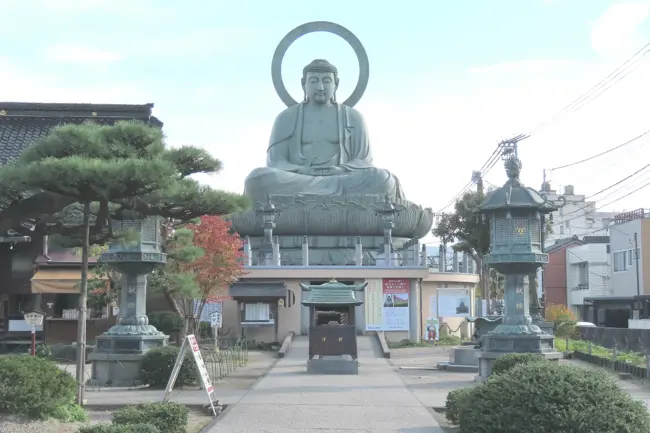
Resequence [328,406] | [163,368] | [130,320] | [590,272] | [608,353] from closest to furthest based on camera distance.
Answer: [328,406] < [163,368] < [130,320] < [608,353] < [590,272]

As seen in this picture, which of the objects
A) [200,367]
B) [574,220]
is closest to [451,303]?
[200,367]

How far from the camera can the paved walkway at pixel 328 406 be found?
413 inches

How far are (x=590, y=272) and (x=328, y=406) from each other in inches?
1444

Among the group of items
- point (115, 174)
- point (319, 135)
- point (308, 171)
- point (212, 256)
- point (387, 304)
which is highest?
point (319, 135)

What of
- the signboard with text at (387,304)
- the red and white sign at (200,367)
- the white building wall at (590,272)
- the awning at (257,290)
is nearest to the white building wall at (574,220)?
the white building wall at (590,272)

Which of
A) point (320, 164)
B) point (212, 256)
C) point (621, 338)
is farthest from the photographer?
point (320, 164)

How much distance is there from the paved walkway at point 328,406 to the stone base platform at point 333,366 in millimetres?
343

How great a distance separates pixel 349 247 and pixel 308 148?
5571 mm

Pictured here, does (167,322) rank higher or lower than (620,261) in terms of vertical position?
lower

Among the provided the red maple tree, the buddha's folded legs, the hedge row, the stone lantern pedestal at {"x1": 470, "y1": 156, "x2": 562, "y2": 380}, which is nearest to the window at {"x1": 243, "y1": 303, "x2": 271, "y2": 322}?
the red maple tree

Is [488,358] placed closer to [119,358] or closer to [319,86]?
[119,358]

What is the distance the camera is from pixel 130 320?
16500mm

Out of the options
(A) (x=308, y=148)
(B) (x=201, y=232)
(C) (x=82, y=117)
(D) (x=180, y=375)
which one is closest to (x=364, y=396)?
(D) (x=180, y=375)

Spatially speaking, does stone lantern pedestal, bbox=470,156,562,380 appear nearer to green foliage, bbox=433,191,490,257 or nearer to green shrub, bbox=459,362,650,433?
green shrub, bbox=459,362,650,433
